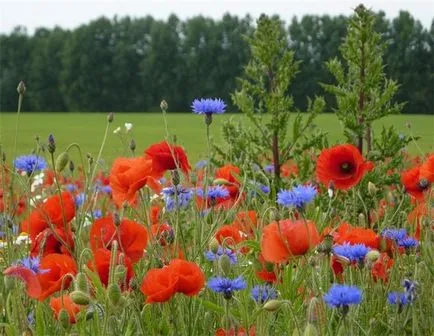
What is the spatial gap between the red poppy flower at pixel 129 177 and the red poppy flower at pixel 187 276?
15.5 inches

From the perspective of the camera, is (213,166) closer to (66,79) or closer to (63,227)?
(63,227)

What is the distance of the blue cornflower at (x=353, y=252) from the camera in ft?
4.91

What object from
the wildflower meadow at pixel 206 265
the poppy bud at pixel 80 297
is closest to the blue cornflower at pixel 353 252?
the wildflower meadow at pixel 206 265

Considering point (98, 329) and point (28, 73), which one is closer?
point (98, 329)

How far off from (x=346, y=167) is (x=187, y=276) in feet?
3.11

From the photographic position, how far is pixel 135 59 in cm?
5109

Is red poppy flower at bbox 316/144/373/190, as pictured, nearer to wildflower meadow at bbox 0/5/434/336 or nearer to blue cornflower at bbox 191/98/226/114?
wildflower meadow at bbox 0/5/434/336

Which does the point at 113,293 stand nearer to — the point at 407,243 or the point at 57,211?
the point at 57,211

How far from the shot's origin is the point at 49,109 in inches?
1898

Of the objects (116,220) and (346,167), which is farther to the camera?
(346,167)

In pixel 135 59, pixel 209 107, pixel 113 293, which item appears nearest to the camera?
pixel 113 293

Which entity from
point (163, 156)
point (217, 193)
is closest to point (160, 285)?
point (163, 156)

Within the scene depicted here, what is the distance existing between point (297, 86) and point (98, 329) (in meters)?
42.0

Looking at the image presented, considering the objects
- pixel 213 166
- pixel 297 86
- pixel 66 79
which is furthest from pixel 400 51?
pixel 213 166
